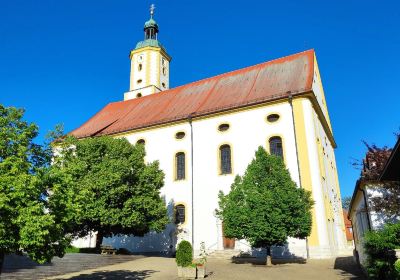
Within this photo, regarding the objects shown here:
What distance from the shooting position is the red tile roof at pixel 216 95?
25.1m

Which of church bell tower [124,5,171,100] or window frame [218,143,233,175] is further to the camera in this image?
church bell tower [124,5,171,100]

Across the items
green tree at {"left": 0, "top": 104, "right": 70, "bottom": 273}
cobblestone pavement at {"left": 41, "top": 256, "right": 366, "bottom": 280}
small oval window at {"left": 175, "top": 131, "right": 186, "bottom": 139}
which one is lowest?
cobblestone pavement at {"left": 41, "top": 256, "right": 366, "bottom": 280}

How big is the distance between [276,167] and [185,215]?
364 inches

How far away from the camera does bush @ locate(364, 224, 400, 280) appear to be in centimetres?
852

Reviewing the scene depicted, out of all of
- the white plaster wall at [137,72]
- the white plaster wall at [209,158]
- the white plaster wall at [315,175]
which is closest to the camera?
the white plaster wall at [315,175]

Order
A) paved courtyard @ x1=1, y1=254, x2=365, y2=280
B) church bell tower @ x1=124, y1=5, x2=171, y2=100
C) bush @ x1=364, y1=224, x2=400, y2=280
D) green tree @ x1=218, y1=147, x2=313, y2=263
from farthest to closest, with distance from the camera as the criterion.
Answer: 1. church bell tower @ x1=124, y1=5, x2=171, y2=100
2. green tree @ x1=218, y1=147, x2=313, y2=263
3. paved courtyard @ x1=1, y1=254, x2=365, y2=280
4. bush @ x1=364, y1=224, x2=400, y2=280

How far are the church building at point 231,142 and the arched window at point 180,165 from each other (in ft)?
0.24

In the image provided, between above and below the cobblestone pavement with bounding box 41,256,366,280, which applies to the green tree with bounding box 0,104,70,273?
above

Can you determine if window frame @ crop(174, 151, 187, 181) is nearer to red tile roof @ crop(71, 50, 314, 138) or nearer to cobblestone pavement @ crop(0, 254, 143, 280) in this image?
red tile roof @ crop(71, 50, 314, 138)

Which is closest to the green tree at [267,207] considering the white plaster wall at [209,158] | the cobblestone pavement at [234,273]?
the cobblestone pavement at [234,273]

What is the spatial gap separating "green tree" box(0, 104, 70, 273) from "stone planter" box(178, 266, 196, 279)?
578 centimetres

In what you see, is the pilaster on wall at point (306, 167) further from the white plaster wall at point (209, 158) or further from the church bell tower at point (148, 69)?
the church bell tower at point (148, 69)

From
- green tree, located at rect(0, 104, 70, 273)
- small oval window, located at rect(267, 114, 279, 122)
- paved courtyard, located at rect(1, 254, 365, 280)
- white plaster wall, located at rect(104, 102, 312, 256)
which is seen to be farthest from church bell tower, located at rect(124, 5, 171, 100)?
green tree, located at rect(0, 104, 70, 273)

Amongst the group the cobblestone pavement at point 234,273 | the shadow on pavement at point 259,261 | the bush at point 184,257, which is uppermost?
the bush at point 184,257
